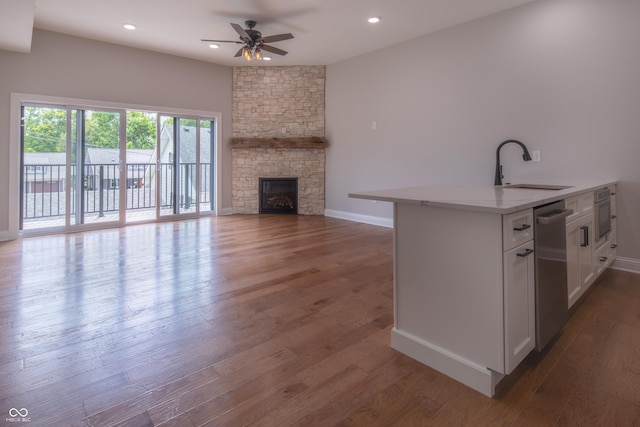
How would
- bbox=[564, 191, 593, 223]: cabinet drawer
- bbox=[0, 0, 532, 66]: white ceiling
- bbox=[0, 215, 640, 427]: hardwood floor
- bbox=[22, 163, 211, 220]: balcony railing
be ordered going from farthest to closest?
bbox=[22, 163, 211, 220]: balcony railing, bbox=[0, 0, 532, 66]: white ceiling, bbox=[564, 191, 593, 223]: cabinet drawer, bbox=[0, 215, 640, 427]: hardwood floor

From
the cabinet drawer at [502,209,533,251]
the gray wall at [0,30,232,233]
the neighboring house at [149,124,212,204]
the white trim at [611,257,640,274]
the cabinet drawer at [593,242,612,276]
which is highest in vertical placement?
the gray wall at [0,30,232,233]

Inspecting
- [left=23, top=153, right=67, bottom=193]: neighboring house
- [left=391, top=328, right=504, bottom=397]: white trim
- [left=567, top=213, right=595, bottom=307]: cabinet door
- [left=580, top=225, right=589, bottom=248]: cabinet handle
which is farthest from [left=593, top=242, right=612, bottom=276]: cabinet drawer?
[left=23, top=153, right=67, bottom=193]: neighboring house

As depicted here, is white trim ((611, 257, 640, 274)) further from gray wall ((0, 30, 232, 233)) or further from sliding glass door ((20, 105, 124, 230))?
sliding glass door ((20, 105, 124, 230))

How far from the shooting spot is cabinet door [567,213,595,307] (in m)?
2.21

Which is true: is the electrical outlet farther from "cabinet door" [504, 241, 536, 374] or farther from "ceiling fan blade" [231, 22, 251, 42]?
"ceiling fan blade" [231, 22, 251, 42]

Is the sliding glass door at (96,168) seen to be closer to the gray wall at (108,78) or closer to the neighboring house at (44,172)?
the neighboring house at (44,172)

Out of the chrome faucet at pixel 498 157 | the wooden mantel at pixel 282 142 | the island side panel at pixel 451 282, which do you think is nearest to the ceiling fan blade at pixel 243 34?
the wooden mantel at pixel 282 142

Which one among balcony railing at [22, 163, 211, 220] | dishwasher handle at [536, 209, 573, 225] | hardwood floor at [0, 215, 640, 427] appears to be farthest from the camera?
balcony railing at [22, 163, 211, 220]

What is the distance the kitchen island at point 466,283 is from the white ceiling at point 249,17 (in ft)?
11.1

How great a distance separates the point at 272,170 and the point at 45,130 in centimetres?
369

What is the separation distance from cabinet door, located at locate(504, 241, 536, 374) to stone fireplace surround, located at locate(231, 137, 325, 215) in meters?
Result: 5.49

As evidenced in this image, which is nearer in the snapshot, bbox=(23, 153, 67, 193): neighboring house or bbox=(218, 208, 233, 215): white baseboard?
bbox=(23, 153, 67, 193): neighboring house

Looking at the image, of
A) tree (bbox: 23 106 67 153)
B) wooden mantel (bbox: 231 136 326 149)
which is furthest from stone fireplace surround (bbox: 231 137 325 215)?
tree (bbox: 23 106 67 153)

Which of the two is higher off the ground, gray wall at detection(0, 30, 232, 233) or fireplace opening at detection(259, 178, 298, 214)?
gray wall at detection(0, 30, 232, 233)
